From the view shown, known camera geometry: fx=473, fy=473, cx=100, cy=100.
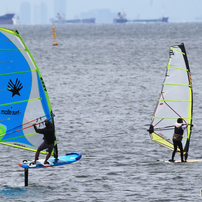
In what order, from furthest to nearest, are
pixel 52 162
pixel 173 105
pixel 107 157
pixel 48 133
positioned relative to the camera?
pixel 107 157, pixel 173 105, pixel 52 162, pixel 48 133

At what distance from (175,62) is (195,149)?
5396mm

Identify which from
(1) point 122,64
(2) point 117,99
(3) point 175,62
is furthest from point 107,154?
(1) point 122,64

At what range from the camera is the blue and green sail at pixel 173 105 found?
21.3 meters

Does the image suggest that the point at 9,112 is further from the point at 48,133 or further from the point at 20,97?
the point at 48,133

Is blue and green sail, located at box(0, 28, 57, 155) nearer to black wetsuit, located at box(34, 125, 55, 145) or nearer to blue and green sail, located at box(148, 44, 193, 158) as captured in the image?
black wetsuit, located at box(34, 125, 55, 145)

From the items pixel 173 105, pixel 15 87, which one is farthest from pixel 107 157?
pixel 15 87

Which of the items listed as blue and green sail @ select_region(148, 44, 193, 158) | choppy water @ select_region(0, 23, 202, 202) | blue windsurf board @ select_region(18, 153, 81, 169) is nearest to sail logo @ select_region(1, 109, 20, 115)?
blue windsurf board @ select_region(18, 153, 81, 169)

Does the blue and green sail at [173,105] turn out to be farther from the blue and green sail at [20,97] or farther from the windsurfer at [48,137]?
the blue and green sail at [20,97]

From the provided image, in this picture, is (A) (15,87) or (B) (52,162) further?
(B) (52,162)

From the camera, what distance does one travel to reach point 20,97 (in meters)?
17.2

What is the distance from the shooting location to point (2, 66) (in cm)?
1670

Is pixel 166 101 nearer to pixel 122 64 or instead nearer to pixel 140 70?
pixel 140 70

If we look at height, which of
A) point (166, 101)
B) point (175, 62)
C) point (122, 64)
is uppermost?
point (175, 62)

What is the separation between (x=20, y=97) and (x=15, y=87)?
1.45 feet
